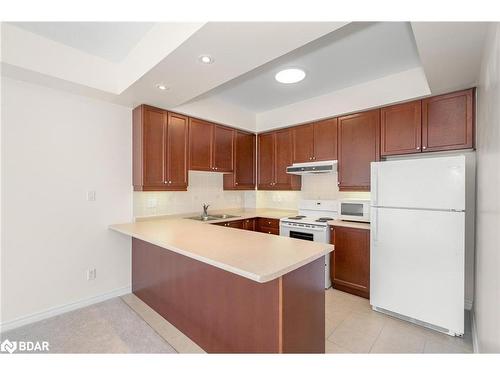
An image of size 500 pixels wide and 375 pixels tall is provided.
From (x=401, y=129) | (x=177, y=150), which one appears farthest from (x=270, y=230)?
(x=401, y=129)

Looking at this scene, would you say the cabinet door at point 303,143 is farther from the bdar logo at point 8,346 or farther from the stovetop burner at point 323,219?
the bdar logo at point 8,346

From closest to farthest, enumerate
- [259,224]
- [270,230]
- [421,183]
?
[421,183] → [270,230] → [259,224]

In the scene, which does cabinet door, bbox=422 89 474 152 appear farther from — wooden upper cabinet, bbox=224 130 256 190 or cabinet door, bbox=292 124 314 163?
wooden upper cabinet, bbox=224 130 256 190

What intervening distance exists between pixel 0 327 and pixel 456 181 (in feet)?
14.1

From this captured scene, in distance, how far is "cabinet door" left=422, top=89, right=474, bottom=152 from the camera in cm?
231

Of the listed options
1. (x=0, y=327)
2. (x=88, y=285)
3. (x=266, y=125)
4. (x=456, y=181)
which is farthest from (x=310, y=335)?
(x=266, y=125)

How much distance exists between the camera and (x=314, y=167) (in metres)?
3.38

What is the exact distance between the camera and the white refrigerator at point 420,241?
2.06 m

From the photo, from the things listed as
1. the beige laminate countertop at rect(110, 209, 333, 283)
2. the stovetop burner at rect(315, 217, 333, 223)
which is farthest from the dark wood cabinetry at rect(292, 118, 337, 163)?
the beige laminate countertop at rect(110, 209, 333, 283)

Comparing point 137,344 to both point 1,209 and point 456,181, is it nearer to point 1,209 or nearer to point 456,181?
point 1,209

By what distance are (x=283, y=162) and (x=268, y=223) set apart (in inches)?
41.2

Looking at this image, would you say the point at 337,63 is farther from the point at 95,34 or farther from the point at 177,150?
the point at 95,34

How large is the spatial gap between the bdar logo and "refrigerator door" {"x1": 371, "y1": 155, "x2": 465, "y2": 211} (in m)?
3.56

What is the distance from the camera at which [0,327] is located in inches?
83.1
